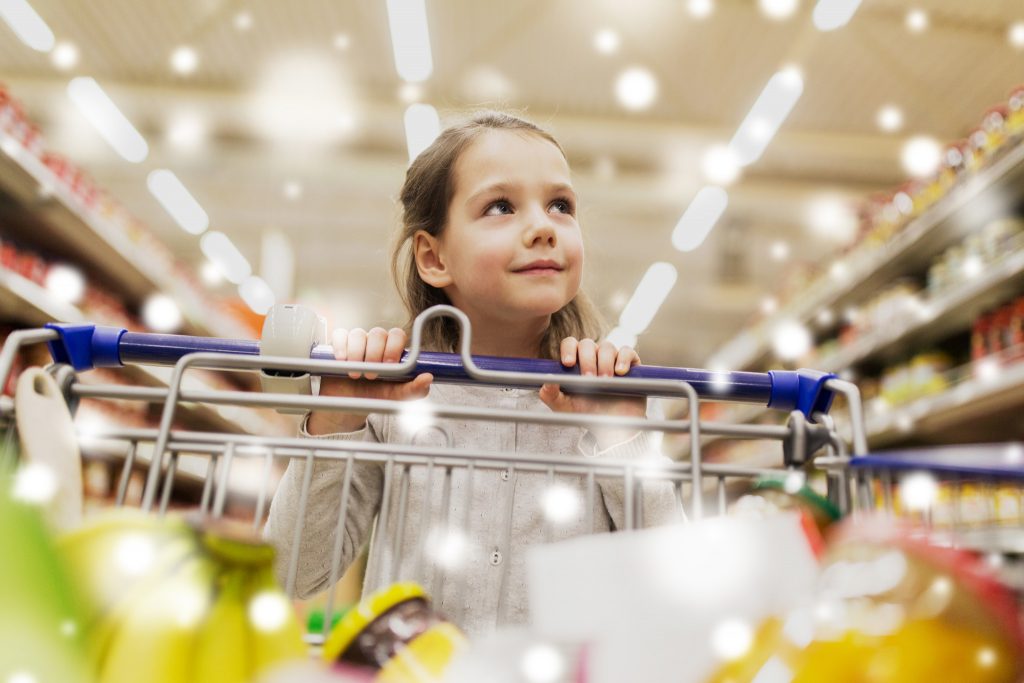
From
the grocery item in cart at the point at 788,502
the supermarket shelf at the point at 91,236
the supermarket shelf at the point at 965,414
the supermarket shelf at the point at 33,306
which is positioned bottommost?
the grocery item in cart at the point at 788,502

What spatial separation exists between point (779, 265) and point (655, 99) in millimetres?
3145

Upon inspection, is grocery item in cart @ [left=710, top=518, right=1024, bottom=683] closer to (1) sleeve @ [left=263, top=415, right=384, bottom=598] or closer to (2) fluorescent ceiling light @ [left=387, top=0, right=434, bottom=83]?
(1) sleeve @ [left=263, top=415, right=384, bottom=598]

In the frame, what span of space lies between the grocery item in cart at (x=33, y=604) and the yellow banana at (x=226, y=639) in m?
0.05

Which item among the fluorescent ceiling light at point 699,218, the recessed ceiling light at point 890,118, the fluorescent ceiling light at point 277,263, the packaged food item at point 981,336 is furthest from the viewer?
the fluorescent ceiling light at point 277,263

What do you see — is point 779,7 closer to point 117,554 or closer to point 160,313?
point 160,313

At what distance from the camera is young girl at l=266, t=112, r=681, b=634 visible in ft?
2.63

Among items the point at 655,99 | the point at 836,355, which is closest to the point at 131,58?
the point at 655,99

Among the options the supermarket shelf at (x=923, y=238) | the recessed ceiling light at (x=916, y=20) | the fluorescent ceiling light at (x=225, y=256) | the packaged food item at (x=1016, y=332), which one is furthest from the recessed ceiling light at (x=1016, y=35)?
the fluorescent ceiling light at (x=225, y=256)

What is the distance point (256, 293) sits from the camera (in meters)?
8.21

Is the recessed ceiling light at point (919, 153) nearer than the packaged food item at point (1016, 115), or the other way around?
the packaged food item at point (1016, 115)

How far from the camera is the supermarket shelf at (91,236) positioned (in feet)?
8.13

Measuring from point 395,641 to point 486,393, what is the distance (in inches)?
27.4

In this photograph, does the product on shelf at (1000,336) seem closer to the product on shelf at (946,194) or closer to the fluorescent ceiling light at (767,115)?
the product on shelf at (946,194)

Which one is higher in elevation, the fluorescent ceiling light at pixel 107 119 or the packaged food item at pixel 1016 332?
the fluorescent ceiling light at pixel 107 119
